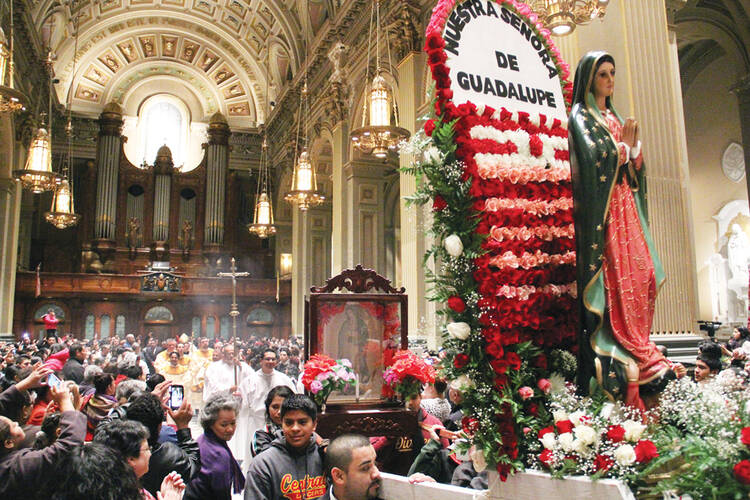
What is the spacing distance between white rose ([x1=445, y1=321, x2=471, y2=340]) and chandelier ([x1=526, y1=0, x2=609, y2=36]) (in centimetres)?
307

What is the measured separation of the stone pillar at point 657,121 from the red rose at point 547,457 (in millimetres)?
3669

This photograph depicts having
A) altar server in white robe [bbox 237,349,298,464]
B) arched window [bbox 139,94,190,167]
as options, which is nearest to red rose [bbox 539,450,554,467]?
altar server in white robe [bbox 237,349,298,464]

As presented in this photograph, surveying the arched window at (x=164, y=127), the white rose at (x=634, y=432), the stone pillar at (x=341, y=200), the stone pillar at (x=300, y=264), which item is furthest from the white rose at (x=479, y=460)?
the arched window at (x=164, y=127)

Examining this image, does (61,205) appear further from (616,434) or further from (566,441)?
(616,434)

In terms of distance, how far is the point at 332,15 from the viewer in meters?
15.2

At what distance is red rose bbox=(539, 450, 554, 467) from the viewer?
262 centimetres

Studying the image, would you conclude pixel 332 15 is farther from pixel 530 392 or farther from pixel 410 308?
pixel 530 392

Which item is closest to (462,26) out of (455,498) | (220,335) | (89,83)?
(455,498)

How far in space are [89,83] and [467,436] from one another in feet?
76.5

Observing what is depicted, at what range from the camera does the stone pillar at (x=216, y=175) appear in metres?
22.6

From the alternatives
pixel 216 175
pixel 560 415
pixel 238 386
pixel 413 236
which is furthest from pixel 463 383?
pixel 216 175

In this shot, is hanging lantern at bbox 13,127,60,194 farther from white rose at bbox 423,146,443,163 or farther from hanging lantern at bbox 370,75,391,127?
white rose at bbox 423,146,443,163

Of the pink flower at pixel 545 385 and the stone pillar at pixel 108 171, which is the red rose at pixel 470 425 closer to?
the pink flower at pixel 545 385

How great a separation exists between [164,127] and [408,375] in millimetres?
21715
